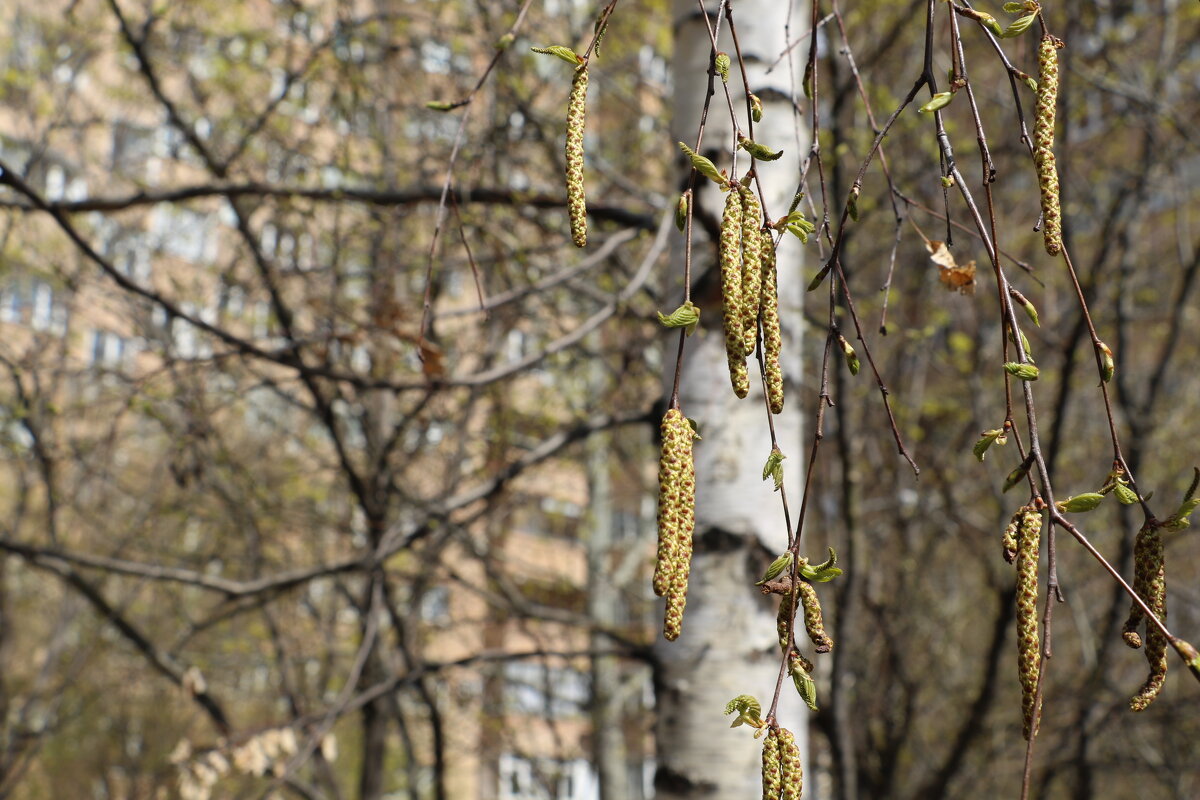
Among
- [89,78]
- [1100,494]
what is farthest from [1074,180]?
[89,78]

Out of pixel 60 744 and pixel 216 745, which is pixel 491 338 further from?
pixel 60 744

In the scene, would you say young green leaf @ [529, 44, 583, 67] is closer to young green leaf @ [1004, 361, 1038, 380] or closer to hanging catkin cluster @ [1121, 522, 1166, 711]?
young green leaf @ [1004, 361, 1038, 380]

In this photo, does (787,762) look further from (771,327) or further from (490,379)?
(490,379)

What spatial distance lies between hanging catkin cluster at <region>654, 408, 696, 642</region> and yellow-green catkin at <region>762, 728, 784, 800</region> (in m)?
0.13

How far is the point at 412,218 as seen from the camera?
575cm

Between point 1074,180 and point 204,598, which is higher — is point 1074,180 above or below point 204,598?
above

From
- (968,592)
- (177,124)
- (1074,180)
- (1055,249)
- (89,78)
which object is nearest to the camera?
(1055,249)

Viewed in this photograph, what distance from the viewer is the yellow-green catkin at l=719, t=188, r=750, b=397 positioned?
3.12 ft

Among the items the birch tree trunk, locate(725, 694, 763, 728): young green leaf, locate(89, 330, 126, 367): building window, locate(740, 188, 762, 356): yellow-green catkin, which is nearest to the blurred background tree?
the birch tree trunk

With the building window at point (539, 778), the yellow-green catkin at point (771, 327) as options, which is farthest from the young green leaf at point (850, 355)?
the building window at point (539, 778)

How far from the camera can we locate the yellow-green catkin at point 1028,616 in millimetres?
901

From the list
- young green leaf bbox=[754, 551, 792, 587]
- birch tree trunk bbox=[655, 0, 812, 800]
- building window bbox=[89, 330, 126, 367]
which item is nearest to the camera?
young green leaf bbox=[754, 551, 792, 587]

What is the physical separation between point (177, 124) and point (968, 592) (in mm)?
8501

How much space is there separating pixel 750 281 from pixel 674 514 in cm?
22
